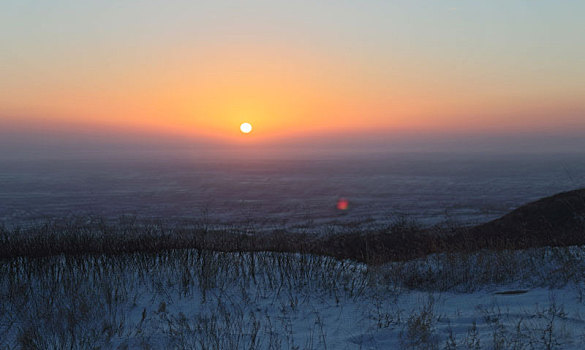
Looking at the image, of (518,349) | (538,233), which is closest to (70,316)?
(518,349)

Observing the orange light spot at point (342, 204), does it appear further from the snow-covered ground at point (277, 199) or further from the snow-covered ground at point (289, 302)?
the snow-covered ground at point (289, 302)

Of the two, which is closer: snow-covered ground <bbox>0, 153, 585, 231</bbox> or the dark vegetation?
the dark vegetation

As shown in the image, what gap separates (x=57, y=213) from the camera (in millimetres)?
26250

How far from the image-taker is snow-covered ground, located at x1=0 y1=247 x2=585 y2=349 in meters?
4.82

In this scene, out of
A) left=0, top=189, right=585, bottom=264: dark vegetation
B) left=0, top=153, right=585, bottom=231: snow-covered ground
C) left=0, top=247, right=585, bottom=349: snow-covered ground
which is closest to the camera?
left=0, top=247, right=585, bottom=349: snow-covered ground

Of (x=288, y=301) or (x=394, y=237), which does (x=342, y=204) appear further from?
(x=288, y=301)

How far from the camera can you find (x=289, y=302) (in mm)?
6453

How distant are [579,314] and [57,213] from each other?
96.0ft

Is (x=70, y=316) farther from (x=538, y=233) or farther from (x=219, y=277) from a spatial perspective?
(x=538, y=233)

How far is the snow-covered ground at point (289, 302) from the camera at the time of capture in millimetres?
4820

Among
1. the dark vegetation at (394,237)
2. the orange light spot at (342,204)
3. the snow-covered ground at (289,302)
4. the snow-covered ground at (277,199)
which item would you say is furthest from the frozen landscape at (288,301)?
the orange light spot at (342,204)

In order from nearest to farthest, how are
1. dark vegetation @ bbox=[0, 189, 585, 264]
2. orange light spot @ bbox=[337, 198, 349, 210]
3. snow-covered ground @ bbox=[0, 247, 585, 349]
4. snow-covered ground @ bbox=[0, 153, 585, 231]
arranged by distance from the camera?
snow-covered ground @ bbox=[0, 247, 585, 349], dark vegetation @ bbox=[0, 189, 585, 264], snow-covered ground @ bbox=[0, 153, 585, 231], orange light spot @ bbox=[337, 198, 349, 210]

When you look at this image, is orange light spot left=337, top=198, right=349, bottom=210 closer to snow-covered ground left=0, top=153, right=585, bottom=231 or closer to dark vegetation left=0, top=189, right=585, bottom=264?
snow-covered ground left=0, top=153, right=585, bottom=231

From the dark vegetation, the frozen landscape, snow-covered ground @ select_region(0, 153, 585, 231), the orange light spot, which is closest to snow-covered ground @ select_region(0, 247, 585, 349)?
the frozen landscape
